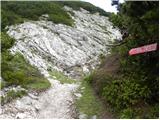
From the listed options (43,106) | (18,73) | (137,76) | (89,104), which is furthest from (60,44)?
(137,76)

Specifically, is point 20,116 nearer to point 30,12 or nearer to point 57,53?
point 57,53

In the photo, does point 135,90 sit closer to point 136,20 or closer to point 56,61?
point 136,20

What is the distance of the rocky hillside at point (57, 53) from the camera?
17520 millimetres

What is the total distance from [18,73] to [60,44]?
14.4m

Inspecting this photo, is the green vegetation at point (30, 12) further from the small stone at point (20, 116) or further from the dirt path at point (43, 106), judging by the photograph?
the small stone at point (20, 116)

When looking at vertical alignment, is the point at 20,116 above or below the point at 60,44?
above

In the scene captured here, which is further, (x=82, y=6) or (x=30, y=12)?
(x=82, y=6)

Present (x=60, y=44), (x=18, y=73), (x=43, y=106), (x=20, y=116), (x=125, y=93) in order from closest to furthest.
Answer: (x=125, y=93) < (x=20, y=116) < (x=43, y=106) < (x=18, y=73) < (x=60, y=44)

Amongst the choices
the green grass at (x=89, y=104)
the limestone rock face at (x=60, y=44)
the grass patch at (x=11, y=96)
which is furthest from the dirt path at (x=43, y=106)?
the limestone rock face at (x=60, y=44)

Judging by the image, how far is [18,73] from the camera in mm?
22078

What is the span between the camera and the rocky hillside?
17.5m

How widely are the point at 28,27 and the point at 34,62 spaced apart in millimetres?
8452

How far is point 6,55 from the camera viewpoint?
26.5 metres

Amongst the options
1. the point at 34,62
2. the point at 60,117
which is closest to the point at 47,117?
the point at 60,117
